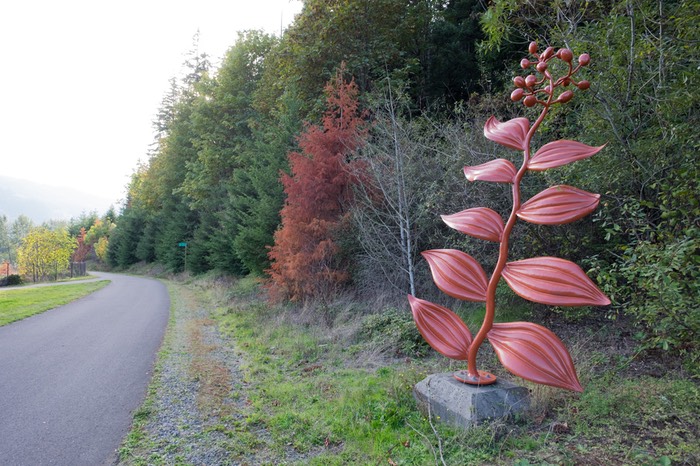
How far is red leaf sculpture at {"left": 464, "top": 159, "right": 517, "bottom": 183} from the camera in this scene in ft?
13.0

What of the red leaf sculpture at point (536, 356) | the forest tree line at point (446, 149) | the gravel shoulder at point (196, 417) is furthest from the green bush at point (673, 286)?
the gravel shoulder at point (196, 417)

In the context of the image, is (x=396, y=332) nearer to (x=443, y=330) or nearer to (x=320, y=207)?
(x=443, y=330)

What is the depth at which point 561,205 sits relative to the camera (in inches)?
136

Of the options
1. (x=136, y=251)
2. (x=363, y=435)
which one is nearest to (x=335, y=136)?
(x=363, y=435)

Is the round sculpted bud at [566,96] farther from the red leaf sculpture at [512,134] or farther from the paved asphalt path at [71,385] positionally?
the paved asphalt path at [71,385]

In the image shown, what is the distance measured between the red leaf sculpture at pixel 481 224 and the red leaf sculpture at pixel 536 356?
0.89 metres

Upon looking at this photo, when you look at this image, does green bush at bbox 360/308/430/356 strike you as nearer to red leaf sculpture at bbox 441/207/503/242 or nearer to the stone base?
the stone base

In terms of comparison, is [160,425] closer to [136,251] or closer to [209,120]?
[209,120]

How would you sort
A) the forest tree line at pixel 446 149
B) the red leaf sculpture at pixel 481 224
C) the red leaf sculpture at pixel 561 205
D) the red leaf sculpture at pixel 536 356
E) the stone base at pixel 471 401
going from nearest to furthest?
the red leaf sculpture at pixel 536 356
the red leaf sculpture at pixel 561 205
the stone base at pixel 471 401
the red leaf sculpture at pixel 481 224
the forest tree line at pixel 446 149

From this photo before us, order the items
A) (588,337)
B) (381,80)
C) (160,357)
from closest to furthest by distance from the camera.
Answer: (588,337) → (160,357) → (381,80)

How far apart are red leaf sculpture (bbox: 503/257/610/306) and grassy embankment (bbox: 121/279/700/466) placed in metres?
1.03

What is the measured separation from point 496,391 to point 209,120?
23944 millimetres

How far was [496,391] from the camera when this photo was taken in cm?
363

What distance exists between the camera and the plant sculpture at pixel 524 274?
3303 mm
